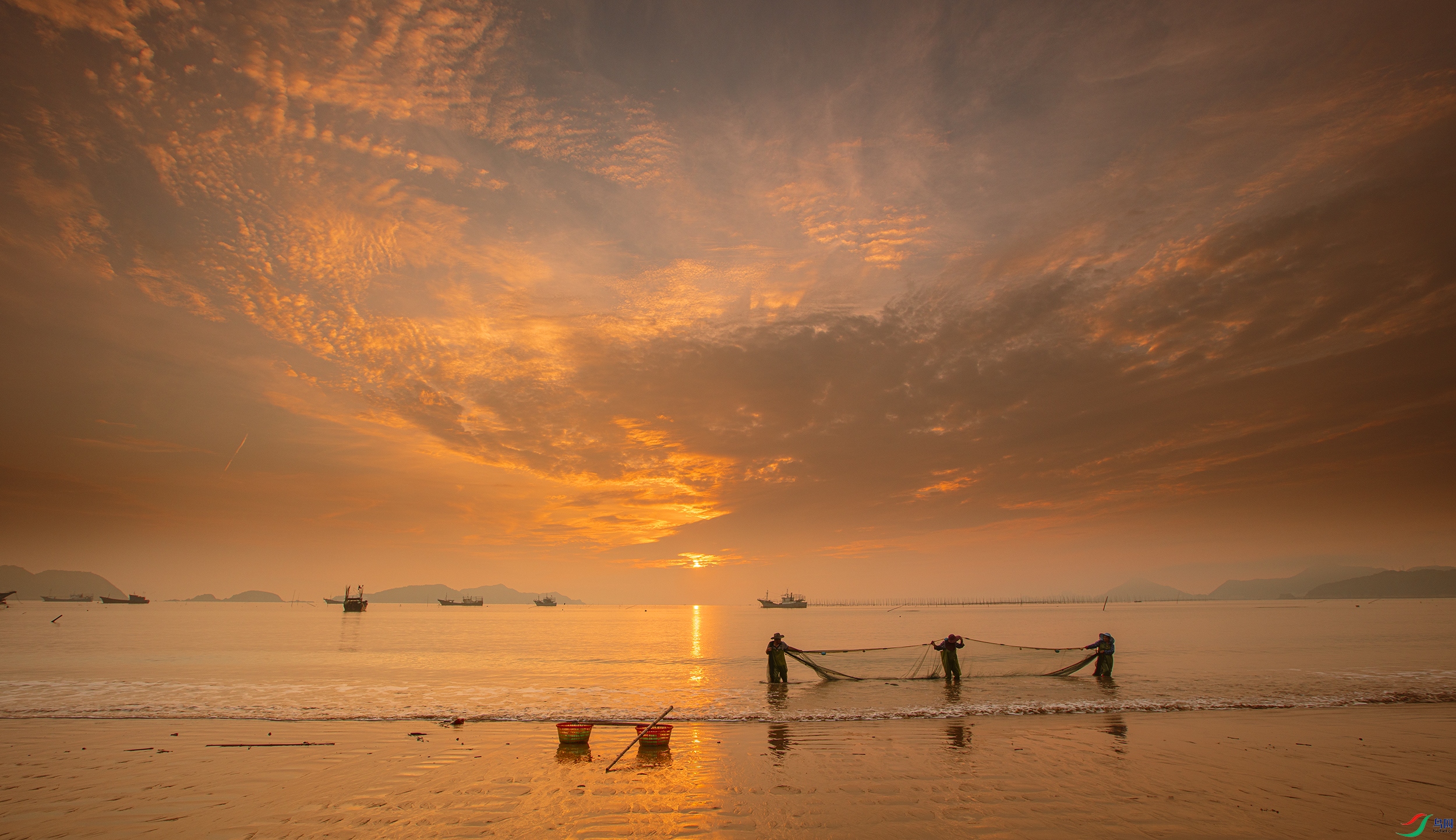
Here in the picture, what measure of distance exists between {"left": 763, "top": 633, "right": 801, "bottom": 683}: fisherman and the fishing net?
18.8 inches

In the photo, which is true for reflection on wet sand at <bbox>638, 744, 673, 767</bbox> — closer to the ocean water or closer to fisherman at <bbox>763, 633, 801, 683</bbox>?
the ocean water

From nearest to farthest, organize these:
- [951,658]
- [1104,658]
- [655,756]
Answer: [655,756], [951,658], [1104,658]

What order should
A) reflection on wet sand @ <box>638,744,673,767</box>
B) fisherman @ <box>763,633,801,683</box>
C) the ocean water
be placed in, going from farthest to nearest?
fisherman @ <box>763,633,801,683</box>
the ocean water
reflection on wet sand @ <box>638,744,673,767</box>

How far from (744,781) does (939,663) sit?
19794mm

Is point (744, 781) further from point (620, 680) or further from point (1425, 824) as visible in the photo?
point (620, 680)

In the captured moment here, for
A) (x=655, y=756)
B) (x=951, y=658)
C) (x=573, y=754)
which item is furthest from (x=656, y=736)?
(x=951, y=658)

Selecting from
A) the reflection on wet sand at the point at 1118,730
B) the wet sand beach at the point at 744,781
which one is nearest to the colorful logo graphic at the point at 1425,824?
the wet sand beach at the point at 744,781

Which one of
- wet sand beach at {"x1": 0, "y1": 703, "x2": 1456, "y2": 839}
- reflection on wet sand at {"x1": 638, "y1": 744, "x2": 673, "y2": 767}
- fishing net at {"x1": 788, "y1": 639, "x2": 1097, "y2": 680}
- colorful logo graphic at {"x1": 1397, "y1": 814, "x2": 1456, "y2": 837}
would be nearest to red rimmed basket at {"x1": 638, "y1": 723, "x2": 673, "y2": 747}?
reflection on wet sand at {"x1": 638, "y1": 744, "x2": 673, "y2": 767}

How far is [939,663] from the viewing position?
29.7 m

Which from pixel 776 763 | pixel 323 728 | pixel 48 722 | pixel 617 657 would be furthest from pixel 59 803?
pixel 617 657

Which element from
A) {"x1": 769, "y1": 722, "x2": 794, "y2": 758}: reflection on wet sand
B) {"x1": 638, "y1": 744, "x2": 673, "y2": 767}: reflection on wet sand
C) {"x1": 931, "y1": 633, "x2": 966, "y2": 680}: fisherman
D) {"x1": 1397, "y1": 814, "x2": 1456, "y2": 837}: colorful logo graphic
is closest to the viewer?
{"x1": 1397, "y1": 814, "x2": 1456, "y2": 837}: colorful logo graphic

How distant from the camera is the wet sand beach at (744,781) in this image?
34.0 feet

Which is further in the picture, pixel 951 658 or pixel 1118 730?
pixel 951 658

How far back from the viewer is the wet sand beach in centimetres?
1038
